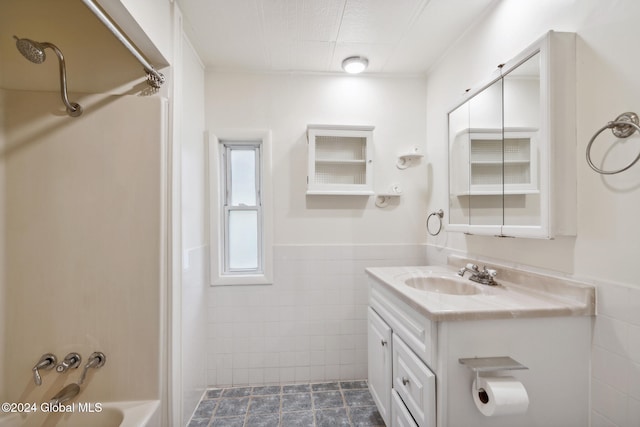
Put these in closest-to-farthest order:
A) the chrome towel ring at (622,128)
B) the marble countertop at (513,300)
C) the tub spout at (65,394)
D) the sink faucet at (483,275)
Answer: the chrome towel ring at (622,128), the marble countertop at (513,300), the tub spout at (65,394), the sink faucet at (483,275)

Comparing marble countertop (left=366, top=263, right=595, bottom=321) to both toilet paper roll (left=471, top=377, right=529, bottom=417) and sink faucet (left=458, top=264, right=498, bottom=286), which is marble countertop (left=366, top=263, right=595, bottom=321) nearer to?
sink faucet (left=458, top=264, right=498, bottom=286)

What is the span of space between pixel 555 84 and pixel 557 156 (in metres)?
0.29

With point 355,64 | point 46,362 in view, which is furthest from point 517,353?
point 46,362

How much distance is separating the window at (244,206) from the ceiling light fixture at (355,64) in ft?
2.60

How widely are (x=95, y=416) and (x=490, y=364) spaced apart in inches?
69.2

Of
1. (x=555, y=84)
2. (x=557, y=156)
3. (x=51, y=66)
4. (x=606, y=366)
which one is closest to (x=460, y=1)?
(x=555, y=84)

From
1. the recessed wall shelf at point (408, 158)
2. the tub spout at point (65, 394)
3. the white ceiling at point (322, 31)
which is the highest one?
the white ceiling at point (322, 31)

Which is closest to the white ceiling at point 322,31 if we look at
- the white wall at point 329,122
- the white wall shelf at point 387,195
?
the white wall at point 329,122

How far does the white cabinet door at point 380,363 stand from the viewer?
149cm

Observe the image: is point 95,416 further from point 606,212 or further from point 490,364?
point 606,212

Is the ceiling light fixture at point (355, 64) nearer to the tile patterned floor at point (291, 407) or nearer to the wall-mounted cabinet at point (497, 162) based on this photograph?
the wall-mounted cabinet at point (497, 162)

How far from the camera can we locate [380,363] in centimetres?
162

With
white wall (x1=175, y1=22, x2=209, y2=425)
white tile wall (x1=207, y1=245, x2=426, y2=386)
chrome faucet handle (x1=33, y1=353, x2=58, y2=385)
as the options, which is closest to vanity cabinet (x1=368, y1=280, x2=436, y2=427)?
white tile wall (x1=207, y1=245, x2=426, y2=386)

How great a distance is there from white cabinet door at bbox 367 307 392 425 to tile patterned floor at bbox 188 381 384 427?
233 mm
